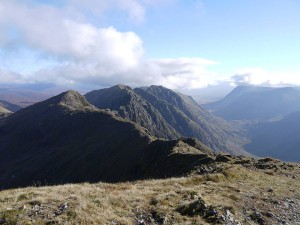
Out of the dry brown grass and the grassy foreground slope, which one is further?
the grassy foreground slope

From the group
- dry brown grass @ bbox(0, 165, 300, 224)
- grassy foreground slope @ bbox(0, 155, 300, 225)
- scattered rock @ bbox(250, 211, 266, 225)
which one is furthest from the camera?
scattered rock @ bbox(250, 211, 266, 225)

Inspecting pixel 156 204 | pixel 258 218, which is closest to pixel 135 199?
pixel 156 204

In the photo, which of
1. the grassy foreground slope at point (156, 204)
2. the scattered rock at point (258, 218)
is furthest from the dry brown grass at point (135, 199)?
the scattered rock at point (258, 218)

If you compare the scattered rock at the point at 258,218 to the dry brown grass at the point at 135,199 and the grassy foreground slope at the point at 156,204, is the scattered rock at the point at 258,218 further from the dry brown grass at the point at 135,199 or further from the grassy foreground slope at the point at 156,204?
the dry brown grass at the point at 135,199

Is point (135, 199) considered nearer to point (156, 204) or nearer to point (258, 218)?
point (156, 204)

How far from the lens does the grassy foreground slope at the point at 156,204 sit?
702 inches

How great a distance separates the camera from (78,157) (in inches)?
5812

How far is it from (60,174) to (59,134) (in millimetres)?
60910

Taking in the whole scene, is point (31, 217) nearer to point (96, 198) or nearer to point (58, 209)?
point (58, 209)

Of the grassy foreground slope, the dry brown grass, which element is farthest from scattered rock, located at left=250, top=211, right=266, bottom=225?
the dry brown grass

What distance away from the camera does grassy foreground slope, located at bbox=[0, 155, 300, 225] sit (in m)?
17.8

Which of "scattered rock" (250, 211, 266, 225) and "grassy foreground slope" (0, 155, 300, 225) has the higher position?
"grassy foreground slope" (0, 155, 300, 225)

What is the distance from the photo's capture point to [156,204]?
68.6 ft

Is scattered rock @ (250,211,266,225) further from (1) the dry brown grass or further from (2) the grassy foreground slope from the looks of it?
(1) the dry brown grass
